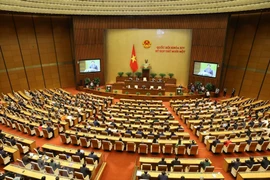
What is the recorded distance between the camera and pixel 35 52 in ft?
68.6

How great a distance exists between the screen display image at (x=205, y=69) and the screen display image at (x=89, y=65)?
10.8 metres

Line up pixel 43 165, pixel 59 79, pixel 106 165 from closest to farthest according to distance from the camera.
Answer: pixel 43 165 → pixel 106 165 → pixel 59 79

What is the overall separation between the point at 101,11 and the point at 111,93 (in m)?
8.28

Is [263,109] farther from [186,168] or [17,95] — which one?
[17,95]

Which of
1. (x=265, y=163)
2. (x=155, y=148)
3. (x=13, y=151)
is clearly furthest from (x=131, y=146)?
(x=265, y=163)

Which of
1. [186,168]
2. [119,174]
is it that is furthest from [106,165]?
[186,168]

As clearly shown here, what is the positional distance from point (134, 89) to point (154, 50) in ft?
19.6

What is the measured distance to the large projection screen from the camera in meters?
22.6

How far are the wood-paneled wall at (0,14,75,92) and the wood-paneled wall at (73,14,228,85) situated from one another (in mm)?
1857

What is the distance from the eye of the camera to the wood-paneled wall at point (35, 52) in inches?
749

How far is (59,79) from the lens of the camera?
2278cm

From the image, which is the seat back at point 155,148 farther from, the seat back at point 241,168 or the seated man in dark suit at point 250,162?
the seated man in dark suit at point 250,162

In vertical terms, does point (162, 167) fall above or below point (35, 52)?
below

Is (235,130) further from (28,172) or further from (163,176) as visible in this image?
(28,172)
